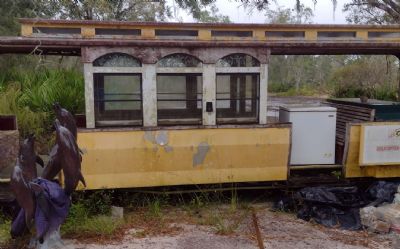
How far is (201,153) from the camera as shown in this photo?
7.20 m

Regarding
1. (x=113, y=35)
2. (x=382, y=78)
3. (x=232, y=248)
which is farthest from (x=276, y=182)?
(x=382, y=78)

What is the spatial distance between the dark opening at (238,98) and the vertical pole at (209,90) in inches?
4.5

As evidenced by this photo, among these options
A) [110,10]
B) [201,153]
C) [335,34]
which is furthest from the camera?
[110,10]

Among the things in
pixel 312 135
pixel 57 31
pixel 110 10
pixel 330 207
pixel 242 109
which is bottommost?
pixel 330 207

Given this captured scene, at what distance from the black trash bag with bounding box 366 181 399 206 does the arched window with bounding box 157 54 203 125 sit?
3.35 metres

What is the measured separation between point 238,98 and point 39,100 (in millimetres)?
6131

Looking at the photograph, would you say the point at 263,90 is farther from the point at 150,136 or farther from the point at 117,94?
the point at 117,94

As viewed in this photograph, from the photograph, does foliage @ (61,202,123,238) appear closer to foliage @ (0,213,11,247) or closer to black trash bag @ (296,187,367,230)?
foliage @ (0,213,11,247)

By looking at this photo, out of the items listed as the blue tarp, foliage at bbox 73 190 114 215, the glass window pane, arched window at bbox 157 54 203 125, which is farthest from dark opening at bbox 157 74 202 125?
the blue tarp

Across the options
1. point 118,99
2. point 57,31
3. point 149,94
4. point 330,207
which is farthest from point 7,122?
point 330,207

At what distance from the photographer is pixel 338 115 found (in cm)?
908

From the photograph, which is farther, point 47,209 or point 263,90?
point 263,90

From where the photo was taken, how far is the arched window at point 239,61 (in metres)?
7.27

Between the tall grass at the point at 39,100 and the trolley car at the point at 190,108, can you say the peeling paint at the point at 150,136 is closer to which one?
the trolley car at the point at 190,108
